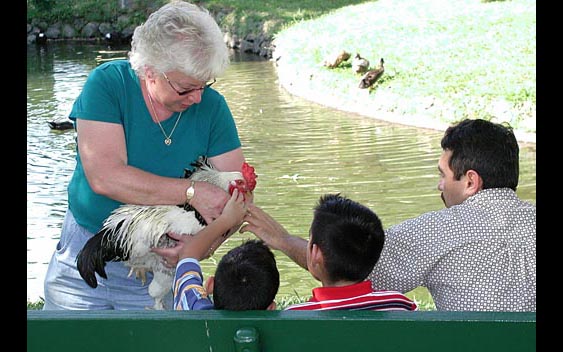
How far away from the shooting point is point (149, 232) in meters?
3.25

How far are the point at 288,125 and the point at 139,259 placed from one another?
9.01m

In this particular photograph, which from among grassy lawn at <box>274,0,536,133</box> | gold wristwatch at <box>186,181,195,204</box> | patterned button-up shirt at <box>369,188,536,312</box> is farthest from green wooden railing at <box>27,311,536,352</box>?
grassy lawn at <box>274,0,536,133</box>

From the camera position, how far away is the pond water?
793 centimetres

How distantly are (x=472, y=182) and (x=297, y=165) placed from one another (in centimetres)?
695

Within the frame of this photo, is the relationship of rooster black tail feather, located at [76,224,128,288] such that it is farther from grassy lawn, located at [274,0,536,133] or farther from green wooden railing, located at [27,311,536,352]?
grassy lawn, located at [274,0,536,133]

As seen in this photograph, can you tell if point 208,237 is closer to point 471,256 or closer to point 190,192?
point 190,192

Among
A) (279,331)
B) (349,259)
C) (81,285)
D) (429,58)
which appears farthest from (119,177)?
(429,58)

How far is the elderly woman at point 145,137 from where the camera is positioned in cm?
298

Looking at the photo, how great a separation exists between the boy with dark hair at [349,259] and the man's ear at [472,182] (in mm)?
477

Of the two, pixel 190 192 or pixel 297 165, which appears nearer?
pixel 190 192

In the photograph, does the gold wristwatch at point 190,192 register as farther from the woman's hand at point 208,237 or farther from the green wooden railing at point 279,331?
the green wooden railing at point 279,331

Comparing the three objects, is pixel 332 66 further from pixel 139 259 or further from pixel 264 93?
pixel 139 259

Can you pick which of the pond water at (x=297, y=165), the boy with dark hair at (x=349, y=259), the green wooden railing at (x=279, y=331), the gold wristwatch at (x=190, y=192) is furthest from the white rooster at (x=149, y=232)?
the pond water at (x=297, y=165)
